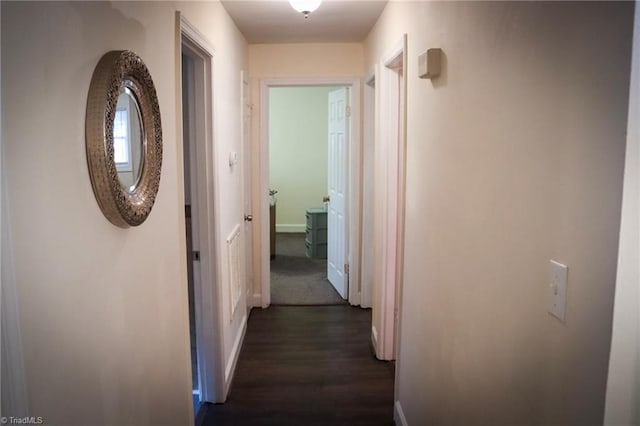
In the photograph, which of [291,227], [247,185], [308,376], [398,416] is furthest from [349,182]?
[291,227]

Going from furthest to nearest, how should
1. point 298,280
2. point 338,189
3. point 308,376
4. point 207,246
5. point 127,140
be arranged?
point 298,280 → point 338,189 → point 308,376 → point 207,246 → point 127,140

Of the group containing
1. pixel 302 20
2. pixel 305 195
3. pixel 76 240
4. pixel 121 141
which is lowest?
pixel 305 195

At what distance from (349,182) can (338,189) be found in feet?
1.16

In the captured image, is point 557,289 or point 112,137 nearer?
point 557,289

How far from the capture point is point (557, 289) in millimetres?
948

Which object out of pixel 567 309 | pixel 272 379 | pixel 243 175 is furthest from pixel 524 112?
pixel 243 175

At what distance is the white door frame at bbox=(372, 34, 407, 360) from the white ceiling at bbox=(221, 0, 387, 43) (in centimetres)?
39

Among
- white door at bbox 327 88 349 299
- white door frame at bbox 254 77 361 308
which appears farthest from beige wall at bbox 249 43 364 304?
white door at bbox 327 88 349 299

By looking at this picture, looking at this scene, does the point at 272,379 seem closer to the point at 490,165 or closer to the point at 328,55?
the point at 490,165

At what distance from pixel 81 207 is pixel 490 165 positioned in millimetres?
1040

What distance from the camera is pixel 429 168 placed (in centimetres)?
196

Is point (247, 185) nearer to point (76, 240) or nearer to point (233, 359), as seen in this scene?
point (233, 359)

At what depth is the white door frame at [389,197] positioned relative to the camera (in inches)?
123

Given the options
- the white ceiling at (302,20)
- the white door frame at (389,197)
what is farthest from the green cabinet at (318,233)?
the white door frame at (389,197)
